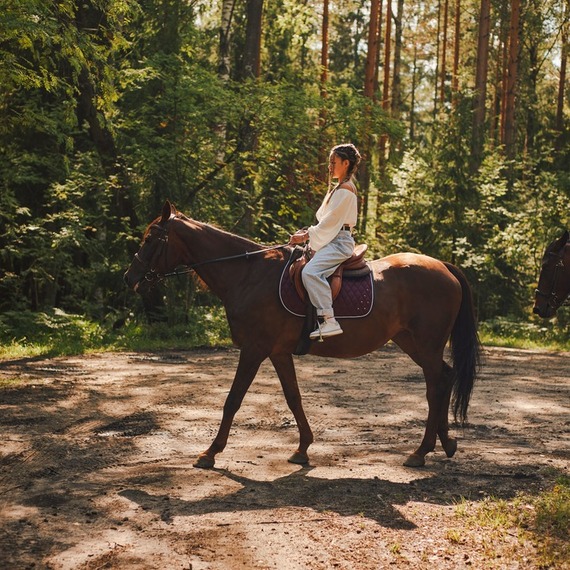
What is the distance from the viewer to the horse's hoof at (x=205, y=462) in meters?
7.68

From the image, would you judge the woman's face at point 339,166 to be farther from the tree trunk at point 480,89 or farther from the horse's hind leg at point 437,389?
the tree trunk at point 480,89

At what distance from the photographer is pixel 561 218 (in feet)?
73.3

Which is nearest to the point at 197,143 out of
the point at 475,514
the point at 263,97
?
the point at 263,97

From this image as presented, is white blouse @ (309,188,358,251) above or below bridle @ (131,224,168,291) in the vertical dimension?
above

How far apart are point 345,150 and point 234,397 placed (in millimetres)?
2491

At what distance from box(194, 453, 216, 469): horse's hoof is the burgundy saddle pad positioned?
1.52m

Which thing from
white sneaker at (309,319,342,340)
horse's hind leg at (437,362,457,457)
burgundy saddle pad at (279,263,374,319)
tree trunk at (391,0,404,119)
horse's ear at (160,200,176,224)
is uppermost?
tree trunk at (391,0,404,119)

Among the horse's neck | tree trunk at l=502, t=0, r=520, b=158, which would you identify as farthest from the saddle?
tree trunk at l=502, t=0, r=520, b=158

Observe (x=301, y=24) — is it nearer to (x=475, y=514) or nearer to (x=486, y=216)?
(x=486, y=216)

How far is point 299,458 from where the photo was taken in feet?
26.1

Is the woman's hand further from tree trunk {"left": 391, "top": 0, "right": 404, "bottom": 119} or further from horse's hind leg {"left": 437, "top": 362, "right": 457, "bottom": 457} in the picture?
tree trunk {"left": 391, "top": 0, "right": 404, "bottom": 119}

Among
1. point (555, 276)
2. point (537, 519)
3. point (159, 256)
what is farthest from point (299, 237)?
point (555, 276)

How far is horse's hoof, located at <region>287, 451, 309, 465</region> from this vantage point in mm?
7953

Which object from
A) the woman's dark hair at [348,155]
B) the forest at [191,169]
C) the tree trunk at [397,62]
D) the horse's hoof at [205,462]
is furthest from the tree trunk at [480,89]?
the horse's hoof at [205,462]
